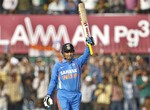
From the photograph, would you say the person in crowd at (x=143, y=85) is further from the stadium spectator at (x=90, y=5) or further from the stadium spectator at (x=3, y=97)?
the stadium spectator at (x=3, y=97)


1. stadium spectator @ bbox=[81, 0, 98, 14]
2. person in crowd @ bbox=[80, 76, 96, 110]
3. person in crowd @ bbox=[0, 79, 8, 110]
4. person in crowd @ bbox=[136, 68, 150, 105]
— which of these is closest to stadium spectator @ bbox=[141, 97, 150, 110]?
person in crowd @ bbox=[136, 68, 150, 105]

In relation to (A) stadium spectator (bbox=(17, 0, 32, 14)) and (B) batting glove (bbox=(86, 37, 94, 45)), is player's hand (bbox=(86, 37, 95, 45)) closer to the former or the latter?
(B) batting glove (bbox=(86, 37, 94, 45))

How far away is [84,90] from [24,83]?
188cm

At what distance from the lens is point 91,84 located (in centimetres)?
2172

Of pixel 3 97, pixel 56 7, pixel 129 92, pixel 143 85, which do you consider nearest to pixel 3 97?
pixel 3 97

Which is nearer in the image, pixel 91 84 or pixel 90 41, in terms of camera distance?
pixel 90 41

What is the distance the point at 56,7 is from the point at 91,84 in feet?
11.9

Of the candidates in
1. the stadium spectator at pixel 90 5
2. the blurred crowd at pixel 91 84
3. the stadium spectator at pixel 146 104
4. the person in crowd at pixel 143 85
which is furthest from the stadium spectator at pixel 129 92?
the stadium spectator at pixel 90 5

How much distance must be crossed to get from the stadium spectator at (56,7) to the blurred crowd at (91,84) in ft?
7.43

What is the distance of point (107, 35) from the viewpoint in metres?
23.9

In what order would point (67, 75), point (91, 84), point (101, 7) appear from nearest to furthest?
point (67, 75) < point (91, 84) < point (101, 7)

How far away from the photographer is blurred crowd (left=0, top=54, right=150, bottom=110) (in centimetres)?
2153

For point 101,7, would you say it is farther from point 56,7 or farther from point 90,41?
point 90,41

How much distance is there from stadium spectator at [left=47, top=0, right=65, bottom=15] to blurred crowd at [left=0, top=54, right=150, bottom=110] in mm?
2264
